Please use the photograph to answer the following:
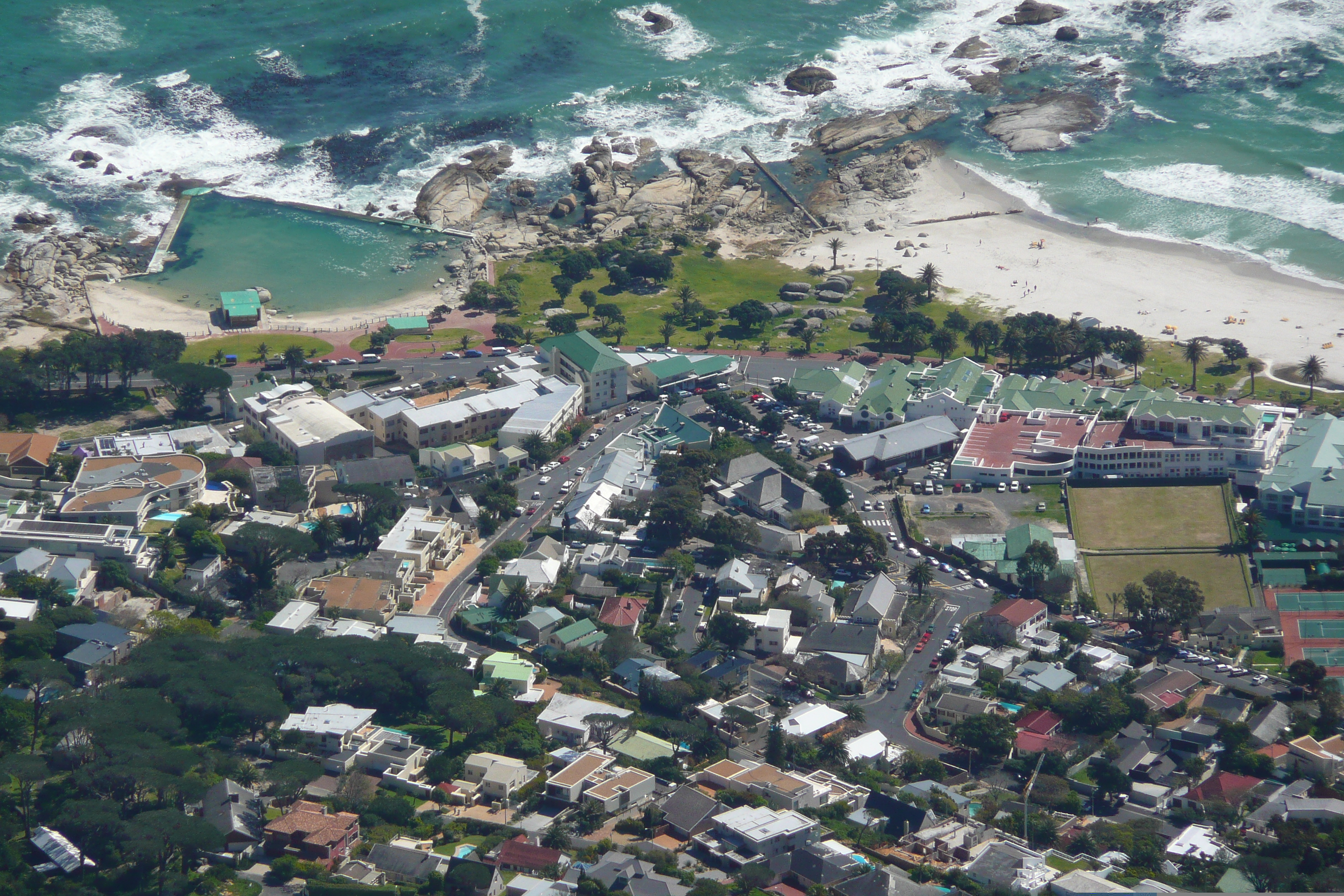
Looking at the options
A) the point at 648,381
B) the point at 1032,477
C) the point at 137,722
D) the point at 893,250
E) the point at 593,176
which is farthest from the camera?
the point at 593,176

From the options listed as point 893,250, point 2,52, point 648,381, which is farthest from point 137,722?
point 2,52

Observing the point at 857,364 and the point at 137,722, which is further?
the point at 857,364

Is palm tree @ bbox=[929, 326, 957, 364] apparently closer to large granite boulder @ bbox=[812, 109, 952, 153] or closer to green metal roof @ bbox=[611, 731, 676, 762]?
large granite boulder @ bbox=[812, 109, 952, 153]

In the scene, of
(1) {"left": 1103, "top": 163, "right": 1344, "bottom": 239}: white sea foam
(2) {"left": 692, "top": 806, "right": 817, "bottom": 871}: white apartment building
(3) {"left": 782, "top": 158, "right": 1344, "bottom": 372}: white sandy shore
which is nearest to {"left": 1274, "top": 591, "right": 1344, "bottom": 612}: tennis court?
(3) {"left": 782, "top": 158, "right": 1344, "bottom": 372}: white sandy shore

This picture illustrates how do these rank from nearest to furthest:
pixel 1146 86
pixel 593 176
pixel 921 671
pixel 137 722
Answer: pixel 137 722, pixel 921 671, pixel 593 176, pixel 1146 86

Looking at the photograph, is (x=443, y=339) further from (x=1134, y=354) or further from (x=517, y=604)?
(x=1134, y=354)

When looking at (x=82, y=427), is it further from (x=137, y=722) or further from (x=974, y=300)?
(x=974, y=300)

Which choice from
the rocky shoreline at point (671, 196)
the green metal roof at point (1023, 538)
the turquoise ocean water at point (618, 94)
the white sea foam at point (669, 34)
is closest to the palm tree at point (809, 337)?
the rocky shoreline at point (671, 196)

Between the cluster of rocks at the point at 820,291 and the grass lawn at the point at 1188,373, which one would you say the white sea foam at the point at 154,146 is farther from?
the grass lawn at the point at 1188,373
